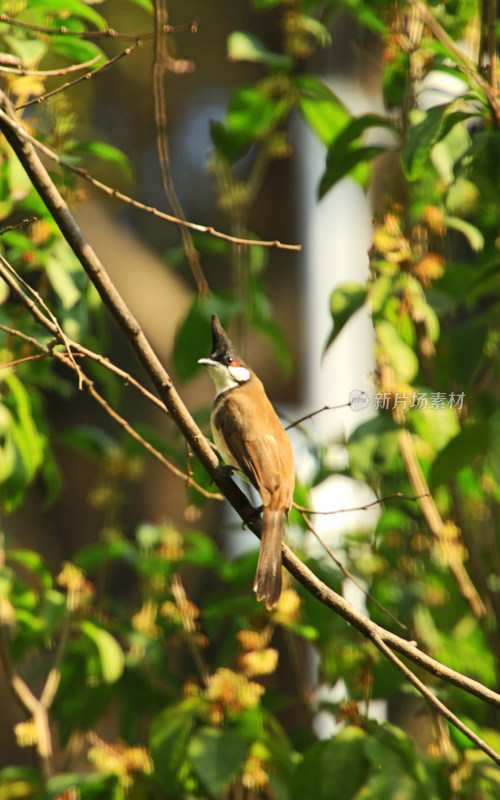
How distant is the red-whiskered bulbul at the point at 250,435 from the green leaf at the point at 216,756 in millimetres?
483

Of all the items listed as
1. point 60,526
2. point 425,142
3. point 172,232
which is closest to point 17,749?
point 60,526

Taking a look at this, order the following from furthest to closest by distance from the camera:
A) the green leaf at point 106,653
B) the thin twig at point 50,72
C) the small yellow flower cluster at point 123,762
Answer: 1. the green leaf at point 106,653
2. the small yellow flower cluster at point 123,762
3. the thin twig at point 50,72

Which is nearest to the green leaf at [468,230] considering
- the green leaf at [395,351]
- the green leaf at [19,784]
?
the green leaf at [395,351]

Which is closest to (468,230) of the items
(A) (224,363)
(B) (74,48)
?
(A) (224,363)

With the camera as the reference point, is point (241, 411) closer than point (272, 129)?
Yes

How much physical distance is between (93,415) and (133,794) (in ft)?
4.41

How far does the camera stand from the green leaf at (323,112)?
200 cm

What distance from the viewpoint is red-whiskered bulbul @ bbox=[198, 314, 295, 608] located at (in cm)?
140

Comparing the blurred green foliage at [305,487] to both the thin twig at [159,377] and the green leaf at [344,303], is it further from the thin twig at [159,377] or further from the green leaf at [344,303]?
the thin twig at [159,377]

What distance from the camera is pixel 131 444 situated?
2.10 metres

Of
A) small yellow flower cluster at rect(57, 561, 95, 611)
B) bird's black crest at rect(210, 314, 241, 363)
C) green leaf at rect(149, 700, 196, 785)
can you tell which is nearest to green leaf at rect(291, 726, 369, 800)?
green leaf at rect(149, 700, 196, 785)

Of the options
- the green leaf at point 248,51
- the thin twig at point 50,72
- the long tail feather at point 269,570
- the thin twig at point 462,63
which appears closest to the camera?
the thin twig at point 50,72

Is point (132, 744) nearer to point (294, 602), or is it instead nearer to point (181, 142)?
point (294, 602)

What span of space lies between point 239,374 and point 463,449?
467mm
